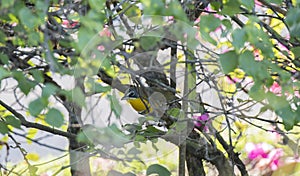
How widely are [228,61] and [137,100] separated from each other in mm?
373

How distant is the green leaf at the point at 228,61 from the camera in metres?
1.08

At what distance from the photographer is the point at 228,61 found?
1.08m

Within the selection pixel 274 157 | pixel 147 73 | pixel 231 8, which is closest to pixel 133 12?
pixel 147 73

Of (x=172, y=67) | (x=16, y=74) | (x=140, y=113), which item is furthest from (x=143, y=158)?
(x=16, y=74)

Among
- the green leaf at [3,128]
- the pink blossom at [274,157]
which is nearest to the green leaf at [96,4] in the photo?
the green leaf at [3,128]

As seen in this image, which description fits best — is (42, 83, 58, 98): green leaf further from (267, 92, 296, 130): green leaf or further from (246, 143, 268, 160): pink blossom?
(246, 143, 268, 160): pink blossom

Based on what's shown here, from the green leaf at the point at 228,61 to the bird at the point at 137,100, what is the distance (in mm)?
347

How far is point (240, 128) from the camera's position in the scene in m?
1.88

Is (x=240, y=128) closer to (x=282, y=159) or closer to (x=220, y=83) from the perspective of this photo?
(x=282, y=159)

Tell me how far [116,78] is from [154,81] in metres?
0.10

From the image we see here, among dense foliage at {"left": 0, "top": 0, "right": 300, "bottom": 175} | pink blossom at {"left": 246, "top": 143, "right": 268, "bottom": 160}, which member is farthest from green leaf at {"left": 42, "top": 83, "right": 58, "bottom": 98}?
pink blossom at {"left": 246, "top": 143, "right": 268, "bottom": 160}

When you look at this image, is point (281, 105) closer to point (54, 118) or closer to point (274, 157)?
point (54, 118)

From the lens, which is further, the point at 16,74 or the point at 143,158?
the point at 143,158

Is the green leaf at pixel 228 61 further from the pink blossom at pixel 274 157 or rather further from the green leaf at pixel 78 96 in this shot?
the pink blossom at pixel 274 157
